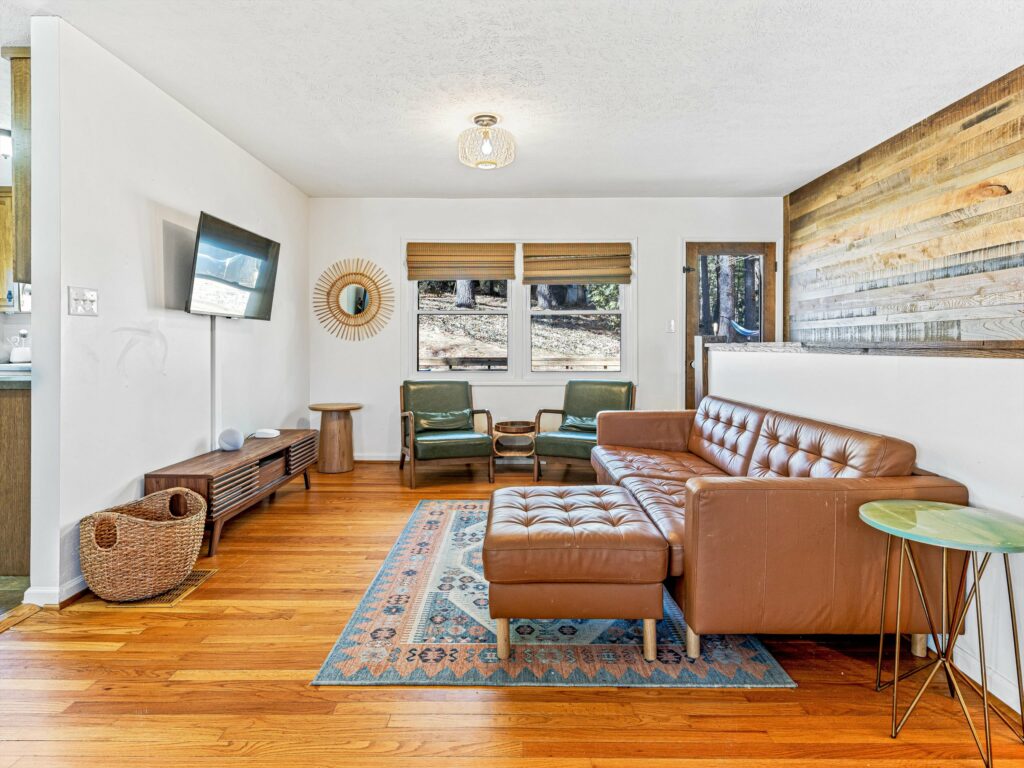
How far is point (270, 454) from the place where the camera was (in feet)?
12.2

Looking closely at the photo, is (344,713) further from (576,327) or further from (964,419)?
(576,327)

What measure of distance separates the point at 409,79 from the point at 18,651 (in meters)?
2.96

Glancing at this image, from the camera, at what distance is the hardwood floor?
154cm

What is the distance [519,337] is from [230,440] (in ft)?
9.07

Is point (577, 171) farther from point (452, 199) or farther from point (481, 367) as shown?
point (481, 367)

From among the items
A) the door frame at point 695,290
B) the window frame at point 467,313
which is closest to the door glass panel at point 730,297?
the door frame at point 695,290

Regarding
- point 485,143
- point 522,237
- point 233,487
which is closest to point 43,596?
point 233,487

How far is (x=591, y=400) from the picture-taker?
5.02 m

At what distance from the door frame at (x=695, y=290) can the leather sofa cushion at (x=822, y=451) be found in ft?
8.03

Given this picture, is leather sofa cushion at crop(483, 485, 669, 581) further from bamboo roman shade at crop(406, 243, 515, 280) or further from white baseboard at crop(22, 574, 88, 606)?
bamboo roman shade at crop(406, 243, 515, 280)

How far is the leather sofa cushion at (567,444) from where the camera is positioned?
444 cm

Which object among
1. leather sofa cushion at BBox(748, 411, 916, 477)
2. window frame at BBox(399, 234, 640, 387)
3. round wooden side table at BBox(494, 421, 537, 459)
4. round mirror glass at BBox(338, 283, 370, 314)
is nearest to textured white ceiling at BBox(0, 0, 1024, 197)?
window frame at BBox(399, 234, 640, 387)

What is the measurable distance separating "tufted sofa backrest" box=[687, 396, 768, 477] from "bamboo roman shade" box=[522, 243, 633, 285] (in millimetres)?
1862

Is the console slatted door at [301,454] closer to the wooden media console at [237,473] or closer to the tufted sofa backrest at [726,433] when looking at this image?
the wooden media console at [237,473]
